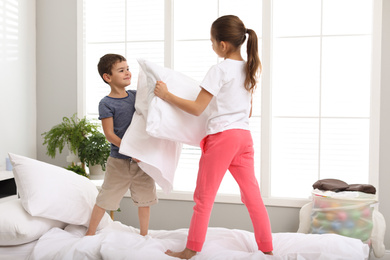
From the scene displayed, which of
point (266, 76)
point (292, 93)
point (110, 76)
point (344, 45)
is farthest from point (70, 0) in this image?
point (344, 45)

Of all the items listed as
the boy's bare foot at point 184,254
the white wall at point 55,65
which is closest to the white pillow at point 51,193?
the boy's bare foot at point 184,254

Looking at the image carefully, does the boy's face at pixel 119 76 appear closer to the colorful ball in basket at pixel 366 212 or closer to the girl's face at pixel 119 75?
the girl's face at pixel 119 75

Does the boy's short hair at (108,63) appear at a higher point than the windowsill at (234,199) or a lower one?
higher

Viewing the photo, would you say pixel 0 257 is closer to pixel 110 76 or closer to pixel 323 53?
pixel 110 76

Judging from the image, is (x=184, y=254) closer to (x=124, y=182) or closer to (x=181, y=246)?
(x=181, y=246)

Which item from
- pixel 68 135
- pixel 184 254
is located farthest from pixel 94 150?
pixel 184 254

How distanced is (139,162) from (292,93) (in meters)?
1.42

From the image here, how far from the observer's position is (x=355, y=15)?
308 cm

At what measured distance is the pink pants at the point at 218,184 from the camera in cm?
206

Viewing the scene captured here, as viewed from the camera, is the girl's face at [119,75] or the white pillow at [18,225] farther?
the girl's face at [119,75]

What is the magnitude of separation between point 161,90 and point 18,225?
0.92 metres

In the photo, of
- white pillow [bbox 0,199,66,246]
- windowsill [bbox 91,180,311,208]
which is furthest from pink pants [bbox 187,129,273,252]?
windowsill [bbox 91,180,311,208]

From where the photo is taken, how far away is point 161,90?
7.04 feet

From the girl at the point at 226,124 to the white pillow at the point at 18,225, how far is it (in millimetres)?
651
